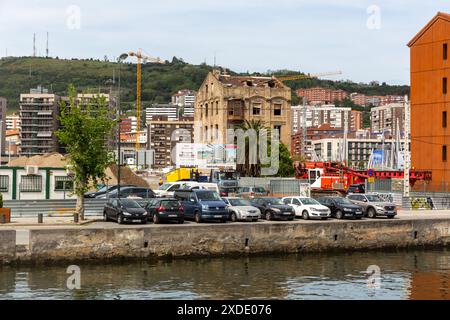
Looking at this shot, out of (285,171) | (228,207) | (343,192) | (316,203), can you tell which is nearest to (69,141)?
(228,207)

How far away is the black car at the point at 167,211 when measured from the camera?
124 ft

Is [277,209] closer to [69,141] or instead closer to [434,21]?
[69,141]

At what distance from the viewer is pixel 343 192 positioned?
63.2 metres

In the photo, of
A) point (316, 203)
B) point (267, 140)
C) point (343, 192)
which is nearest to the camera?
point (316, 203)

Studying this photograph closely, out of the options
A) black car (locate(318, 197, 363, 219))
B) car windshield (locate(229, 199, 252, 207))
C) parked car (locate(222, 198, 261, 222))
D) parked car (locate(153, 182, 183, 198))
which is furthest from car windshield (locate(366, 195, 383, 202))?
parked car (locate(153, 182, 183, 198))

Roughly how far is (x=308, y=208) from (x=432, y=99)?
134 ft

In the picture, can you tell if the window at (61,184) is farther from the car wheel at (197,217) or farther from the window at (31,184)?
the car wheel at (197,217)

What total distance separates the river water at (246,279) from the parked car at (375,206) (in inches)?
324

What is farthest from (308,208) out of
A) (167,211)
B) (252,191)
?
(252,191)

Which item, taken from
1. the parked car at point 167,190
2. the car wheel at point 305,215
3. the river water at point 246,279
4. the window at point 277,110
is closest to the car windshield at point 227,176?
the parked car at point 167,190

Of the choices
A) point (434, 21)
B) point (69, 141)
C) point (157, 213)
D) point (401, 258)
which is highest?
point (434, 21)

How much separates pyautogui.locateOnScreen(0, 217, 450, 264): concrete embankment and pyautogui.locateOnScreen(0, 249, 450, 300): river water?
0.72 metres

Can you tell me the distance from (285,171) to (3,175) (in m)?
57.0

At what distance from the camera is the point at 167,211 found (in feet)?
124
